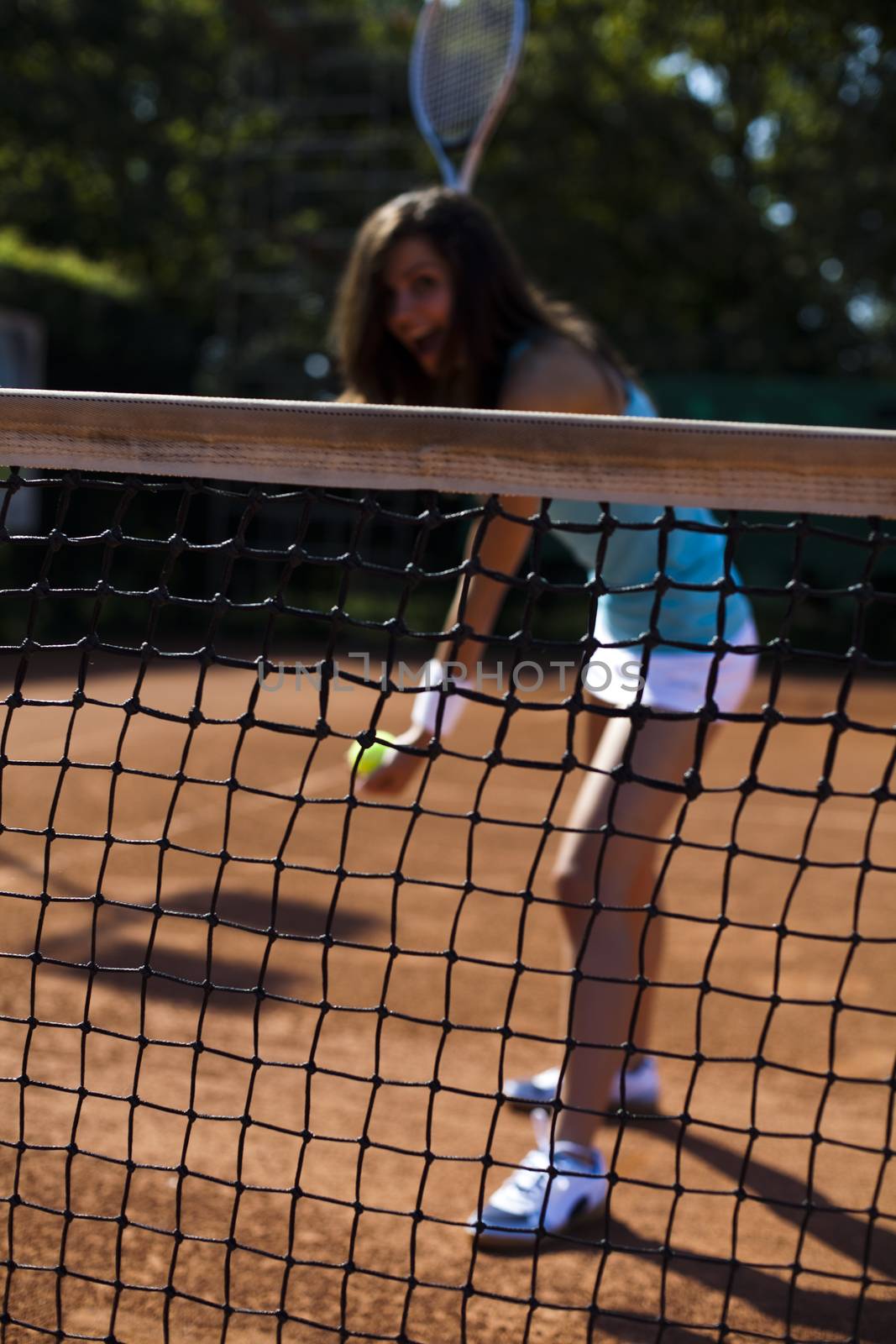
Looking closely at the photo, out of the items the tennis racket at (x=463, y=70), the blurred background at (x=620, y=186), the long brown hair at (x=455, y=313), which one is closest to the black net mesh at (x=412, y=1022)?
the long brown hair at (x=455, y=313)

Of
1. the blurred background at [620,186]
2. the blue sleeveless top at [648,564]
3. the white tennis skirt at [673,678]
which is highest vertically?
the blue sleeveless top at [648,564]

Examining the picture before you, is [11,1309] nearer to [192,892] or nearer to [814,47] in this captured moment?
[192,892]

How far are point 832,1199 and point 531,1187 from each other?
60cm

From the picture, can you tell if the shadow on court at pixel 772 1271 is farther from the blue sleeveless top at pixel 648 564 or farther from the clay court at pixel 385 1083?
the blue sleeveless top at pixel 648 564

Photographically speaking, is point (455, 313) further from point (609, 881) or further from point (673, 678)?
point (609, 881)

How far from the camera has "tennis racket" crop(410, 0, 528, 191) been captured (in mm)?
4578

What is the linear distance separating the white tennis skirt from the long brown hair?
525mm

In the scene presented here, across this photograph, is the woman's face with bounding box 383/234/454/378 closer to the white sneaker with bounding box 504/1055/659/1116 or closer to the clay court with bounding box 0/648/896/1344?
the clay court with bounding box 0/648/896/1344

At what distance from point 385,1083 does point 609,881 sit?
635 mm

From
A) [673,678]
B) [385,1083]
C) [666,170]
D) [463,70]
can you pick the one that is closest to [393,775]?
[673,678]

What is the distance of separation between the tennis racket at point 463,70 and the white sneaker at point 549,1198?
9.85ft

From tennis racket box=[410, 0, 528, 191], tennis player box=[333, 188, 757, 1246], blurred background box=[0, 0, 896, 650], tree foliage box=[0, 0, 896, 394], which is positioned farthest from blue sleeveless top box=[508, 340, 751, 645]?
tree foliage box=[0, 0, 896, 394]

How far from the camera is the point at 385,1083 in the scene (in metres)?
1.99

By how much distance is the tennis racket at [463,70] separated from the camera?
4.58 metres
